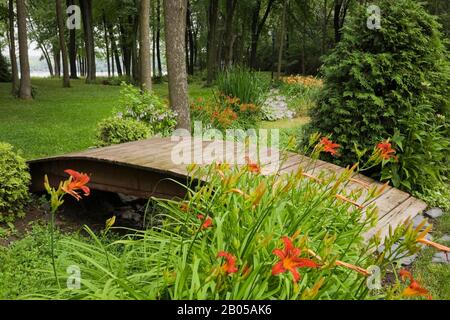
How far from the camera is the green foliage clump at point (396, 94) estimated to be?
16.2ft

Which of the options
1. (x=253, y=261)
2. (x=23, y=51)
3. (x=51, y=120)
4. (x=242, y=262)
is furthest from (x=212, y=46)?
(x=242, y=262)

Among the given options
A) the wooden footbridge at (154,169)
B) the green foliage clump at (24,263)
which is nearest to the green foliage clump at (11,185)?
the wooden footbridge at (154,169)

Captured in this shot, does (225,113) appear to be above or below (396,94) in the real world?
below

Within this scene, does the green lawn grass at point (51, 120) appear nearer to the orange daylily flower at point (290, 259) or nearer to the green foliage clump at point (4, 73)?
the green foliage clump at point (4, 73)

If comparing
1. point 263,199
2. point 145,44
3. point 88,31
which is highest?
point 88,31

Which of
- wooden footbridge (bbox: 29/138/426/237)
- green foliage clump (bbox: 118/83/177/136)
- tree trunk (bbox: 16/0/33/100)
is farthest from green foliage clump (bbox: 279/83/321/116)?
tree trunk (bbox: 16/0/33/100)

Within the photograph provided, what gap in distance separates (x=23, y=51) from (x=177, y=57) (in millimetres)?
7372

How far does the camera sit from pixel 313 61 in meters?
27.5

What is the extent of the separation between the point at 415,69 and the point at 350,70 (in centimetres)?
75

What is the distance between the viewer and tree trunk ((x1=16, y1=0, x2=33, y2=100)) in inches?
461

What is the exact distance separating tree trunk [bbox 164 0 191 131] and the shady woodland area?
18 millimetres

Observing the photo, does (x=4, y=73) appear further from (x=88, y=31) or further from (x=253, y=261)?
(x=253, y=261)

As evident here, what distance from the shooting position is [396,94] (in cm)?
490

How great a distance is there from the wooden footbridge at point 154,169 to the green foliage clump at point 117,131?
36.0 inches
